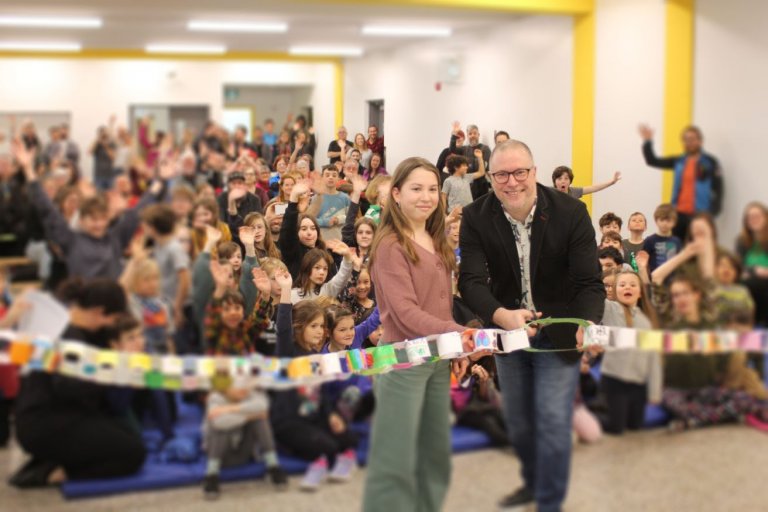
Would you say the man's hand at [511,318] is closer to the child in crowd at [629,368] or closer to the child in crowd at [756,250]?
the child in crowd at [629,368]

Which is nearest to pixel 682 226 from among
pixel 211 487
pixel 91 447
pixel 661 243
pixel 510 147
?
pixel 661 243

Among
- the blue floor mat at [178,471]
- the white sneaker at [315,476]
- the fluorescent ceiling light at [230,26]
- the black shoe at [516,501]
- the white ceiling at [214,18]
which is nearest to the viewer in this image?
the white ceiling at [214,18]

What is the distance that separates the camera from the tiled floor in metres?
2.06

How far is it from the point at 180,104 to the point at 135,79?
101mm

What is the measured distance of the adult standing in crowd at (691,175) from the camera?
1784mm

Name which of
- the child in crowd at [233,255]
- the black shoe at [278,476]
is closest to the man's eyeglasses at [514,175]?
the child in crowd at [233,255]

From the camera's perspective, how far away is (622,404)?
2.45m

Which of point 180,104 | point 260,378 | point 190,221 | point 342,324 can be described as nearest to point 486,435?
point 342,324

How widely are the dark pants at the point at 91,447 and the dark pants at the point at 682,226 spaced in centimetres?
131

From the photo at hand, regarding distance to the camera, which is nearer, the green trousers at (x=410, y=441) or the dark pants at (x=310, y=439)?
the dark pants at (x=310, y=439)

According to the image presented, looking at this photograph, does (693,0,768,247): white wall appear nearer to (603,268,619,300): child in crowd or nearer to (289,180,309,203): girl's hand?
(603,268,619,300): child in crowd

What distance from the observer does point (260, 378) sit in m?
1.87

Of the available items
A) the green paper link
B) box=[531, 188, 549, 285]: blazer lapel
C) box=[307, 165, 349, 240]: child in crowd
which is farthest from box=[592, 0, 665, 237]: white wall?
box=[307, 165, 349, 240]: child in crowd

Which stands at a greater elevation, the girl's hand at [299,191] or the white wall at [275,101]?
the white wall at [275,101]
